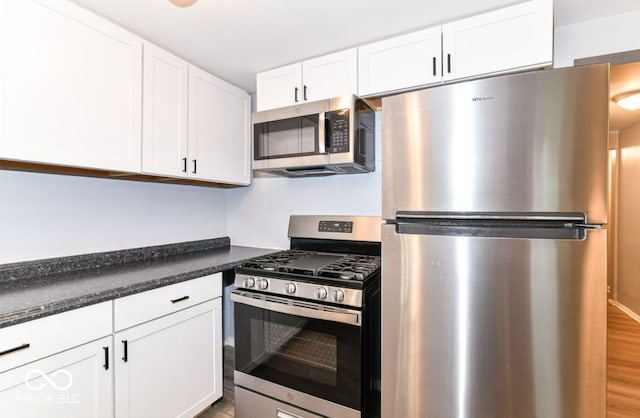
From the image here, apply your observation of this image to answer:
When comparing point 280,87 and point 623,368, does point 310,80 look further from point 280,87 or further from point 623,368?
point 623,368

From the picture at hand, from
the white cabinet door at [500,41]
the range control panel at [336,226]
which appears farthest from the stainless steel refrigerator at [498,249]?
the range control panel at [336,226]

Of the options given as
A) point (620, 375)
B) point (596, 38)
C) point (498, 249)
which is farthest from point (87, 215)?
point (620, 375)

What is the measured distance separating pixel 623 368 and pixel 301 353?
2.49m

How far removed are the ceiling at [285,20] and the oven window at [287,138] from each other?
45 cm

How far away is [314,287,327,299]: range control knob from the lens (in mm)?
1463

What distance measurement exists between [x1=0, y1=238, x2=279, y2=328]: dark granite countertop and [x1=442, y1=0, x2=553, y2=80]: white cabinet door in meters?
1.73

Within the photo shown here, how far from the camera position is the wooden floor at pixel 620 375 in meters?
1.80

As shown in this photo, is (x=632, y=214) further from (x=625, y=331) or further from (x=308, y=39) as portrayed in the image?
(x=308, y=39)

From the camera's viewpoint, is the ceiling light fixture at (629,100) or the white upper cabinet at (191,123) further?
the ceiling light fixture at (629,100)

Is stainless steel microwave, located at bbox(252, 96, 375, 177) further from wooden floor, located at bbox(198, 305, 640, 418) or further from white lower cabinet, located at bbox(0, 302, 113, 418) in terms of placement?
wooden floor, located at bbox(198, 305, 640, 418)

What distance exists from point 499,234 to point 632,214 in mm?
2821

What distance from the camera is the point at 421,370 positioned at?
1.22 metres

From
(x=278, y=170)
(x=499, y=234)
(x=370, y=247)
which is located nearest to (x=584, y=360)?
(x=499, y=234)

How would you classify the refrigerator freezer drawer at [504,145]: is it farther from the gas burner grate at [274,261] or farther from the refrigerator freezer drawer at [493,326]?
the gas burner grate at [274,261]
